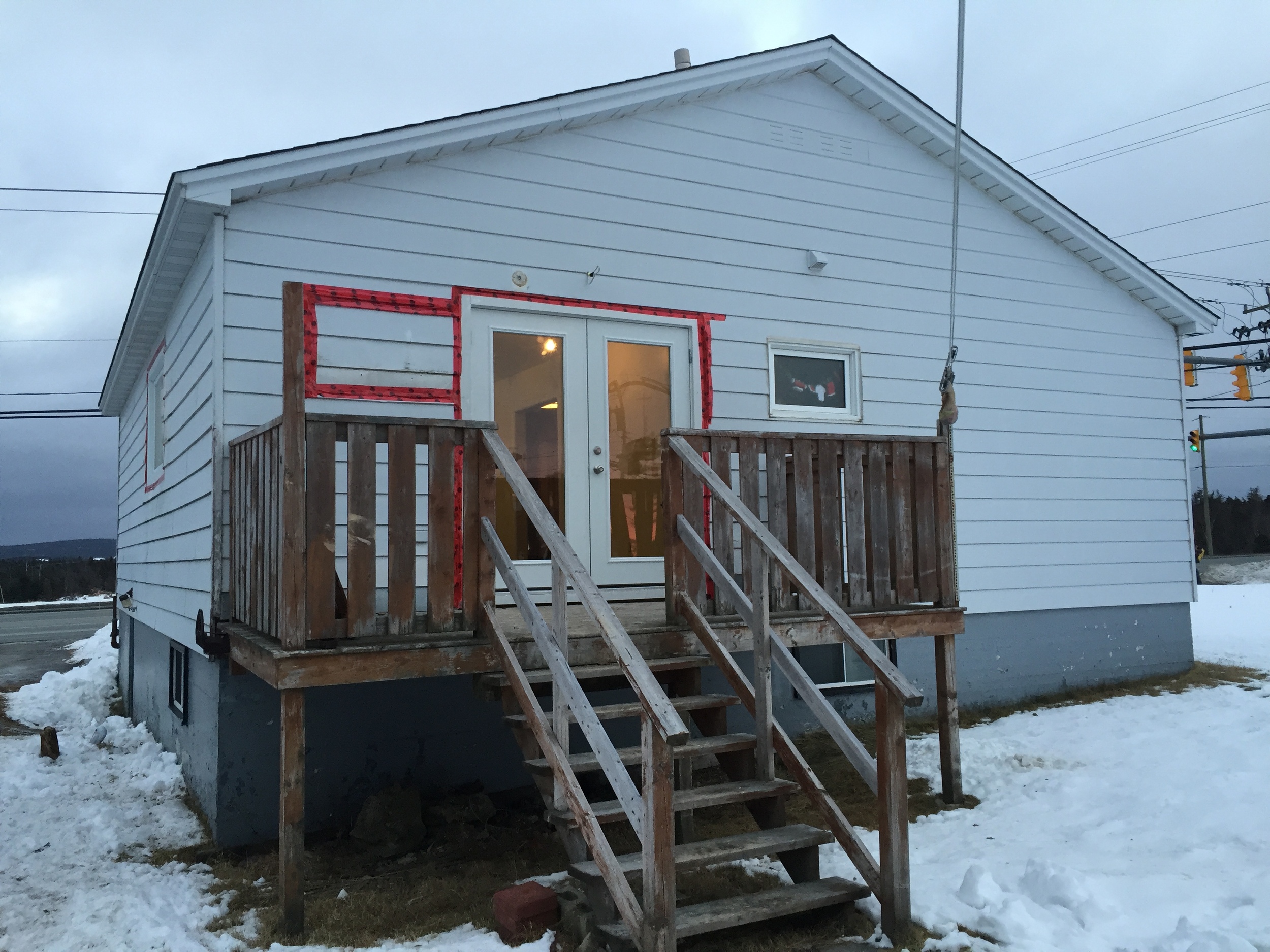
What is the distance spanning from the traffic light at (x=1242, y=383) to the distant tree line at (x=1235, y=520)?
127 ft

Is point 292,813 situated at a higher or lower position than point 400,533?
lower

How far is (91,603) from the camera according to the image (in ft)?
109

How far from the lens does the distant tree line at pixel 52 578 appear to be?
36250 millimetres

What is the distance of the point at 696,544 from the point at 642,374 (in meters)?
2.45

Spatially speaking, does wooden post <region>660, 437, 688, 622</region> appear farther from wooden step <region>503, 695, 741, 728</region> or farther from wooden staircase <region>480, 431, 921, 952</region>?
wooden step <region>503, 695, 741, 728</region>

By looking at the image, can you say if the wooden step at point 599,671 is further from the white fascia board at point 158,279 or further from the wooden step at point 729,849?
the white fascia board at point 158,279

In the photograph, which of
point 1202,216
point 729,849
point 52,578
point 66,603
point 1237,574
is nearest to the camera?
point 729,849

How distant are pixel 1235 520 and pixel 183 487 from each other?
225ft

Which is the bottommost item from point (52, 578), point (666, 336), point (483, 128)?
point (52, 578)

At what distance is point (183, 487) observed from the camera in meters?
7.04

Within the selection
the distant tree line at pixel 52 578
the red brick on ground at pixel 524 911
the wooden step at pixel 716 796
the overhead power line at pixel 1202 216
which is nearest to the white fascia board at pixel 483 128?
the wooden step at pixel 716 796

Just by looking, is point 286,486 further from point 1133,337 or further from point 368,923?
point 1133,337

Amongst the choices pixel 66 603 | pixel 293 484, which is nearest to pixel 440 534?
pixel 293 484

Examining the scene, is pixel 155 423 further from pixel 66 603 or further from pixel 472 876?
pixel 66 603
